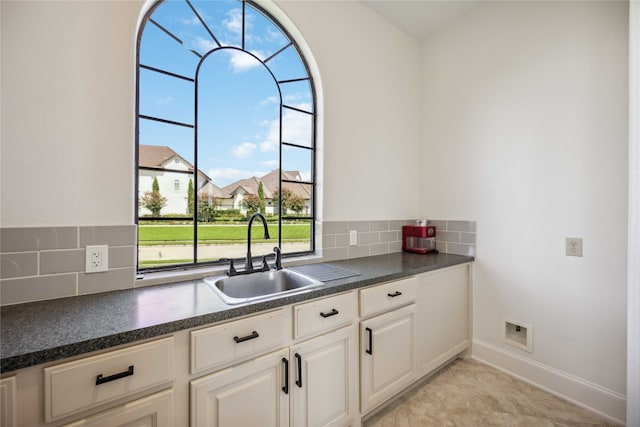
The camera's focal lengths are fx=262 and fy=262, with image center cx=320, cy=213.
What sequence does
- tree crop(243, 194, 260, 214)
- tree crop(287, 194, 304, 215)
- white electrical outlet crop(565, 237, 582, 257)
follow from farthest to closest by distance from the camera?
1. tree crop(287, 194, 304, 215)
2. tree crop(243, 194, 260, 214)
3. white electrical outlet crop(565, 237, 582, 257)

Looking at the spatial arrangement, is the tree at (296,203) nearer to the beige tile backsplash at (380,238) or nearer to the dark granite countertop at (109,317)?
the beige tile backsplash at (380,238)

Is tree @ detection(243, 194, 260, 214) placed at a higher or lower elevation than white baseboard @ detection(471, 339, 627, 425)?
higher

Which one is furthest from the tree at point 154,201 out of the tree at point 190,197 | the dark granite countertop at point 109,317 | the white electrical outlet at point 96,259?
the dark granite countertop at point 109,317

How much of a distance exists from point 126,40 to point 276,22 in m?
1.00

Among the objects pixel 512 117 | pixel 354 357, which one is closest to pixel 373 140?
pixel 512 117

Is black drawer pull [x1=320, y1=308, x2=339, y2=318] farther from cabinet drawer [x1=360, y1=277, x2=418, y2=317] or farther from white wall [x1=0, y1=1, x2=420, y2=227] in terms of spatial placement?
white wall [x1=0, y1=1, x2=420, y2=227]

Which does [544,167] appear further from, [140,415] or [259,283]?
[140,415]

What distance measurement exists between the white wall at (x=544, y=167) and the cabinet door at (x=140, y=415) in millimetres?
2255

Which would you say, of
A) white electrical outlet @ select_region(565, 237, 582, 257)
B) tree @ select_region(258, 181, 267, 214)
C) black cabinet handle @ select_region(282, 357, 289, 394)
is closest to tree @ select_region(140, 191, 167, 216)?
tree @ select_region(258, 181, 267, 214)

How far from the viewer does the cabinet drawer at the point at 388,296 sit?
4.83 feet

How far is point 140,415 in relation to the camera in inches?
33.4

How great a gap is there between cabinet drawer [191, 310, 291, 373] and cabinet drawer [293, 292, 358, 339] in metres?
0.08

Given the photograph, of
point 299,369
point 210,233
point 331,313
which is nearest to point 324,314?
point 331,313

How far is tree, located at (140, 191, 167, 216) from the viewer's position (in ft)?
4.67
